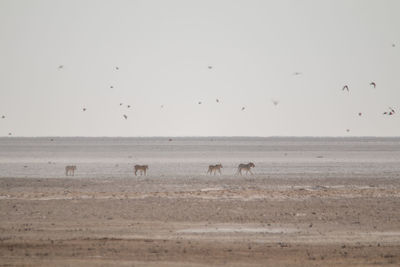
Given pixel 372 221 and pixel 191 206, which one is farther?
pixel 191 206

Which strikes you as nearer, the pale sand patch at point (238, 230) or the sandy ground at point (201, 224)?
the sandy ground at point (201, 224)

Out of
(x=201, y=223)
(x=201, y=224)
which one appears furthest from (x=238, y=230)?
(x=201, y=223)

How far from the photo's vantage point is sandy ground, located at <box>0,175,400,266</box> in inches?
742

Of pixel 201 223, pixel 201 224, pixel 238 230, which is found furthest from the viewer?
pixel 201 223

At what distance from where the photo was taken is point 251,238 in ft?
71.9

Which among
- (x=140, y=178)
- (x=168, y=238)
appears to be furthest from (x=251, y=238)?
(x=140, y=178)

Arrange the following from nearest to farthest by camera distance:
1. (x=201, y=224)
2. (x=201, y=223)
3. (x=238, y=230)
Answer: (x=238, y=230) < (x=201, y=224) < (x=201, y=223)

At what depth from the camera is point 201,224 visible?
25031 mm

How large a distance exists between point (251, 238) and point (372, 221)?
226 inches

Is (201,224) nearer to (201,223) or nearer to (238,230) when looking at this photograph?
(201,223)

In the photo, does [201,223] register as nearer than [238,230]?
Answer: No

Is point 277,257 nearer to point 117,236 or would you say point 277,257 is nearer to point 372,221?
point 117,236

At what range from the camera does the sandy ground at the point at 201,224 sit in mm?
18844

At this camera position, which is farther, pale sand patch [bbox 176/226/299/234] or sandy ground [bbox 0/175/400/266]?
pale sand patch [bbox 176/226/299/234]
